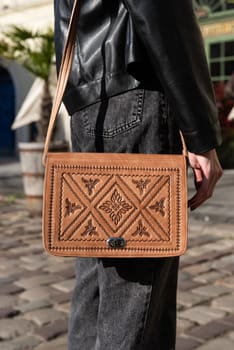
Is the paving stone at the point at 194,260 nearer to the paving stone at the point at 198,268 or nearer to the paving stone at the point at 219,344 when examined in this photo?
the paving stone at the point at 198,268

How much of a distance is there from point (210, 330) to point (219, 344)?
17 centimetres

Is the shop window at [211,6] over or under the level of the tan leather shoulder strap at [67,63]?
under

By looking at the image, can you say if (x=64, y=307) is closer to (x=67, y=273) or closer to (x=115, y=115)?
(x=67, y=273)

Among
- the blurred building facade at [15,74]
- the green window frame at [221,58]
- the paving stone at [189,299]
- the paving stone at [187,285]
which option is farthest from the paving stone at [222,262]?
the blurred building facade at [15,74]

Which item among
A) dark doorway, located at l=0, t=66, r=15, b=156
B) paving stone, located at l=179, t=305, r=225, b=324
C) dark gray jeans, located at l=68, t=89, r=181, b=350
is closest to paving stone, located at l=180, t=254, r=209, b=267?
paving stone, located at l=179, t=305, r=225, b=324

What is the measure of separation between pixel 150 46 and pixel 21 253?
320 centimetres

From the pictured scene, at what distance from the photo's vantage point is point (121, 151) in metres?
1.61

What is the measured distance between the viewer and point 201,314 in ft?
9.87

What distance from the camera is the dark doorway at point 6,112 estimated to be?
1759 cm

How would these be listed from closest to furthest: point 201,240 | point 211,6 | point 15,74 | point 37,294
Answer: point 37,294 → point 201,240 → point 211,6 → point 15,74

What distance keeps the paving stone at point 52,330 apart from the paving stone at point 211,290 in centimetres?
91

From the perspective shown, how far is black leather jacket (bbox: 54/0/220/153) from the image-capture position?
1.48 metres

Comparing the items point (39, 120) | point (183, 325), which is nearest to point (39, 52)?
point (39, 120)

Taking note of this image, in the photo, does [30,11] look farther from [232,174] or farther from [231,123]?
[232,174]
